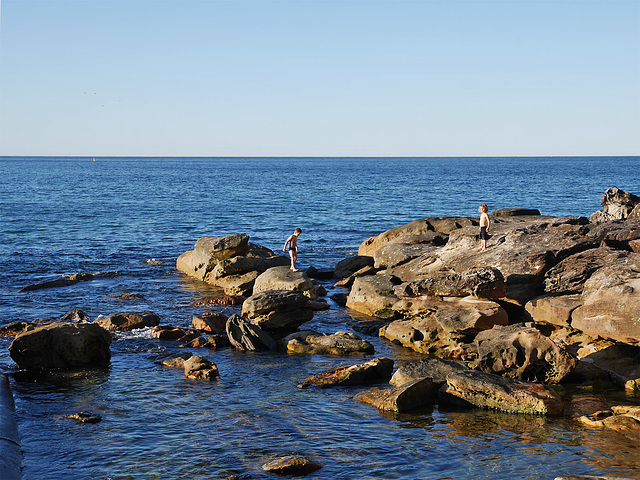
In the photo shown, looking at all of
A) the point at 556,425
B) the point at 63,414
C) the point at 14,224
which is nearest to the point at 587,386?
the point at 556,425

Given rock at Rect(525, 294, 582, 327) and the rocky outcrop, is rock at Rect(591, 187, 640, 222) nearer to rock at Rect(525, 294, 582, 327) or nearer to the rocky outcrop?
rock at Rect(525, 294, 582, 327)

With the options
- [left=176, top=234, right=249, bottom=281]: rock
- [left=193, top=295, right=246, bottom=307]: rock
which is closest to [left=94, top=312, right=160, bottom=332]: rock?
[left=193, top=295, right=246, bottom=307]: rock

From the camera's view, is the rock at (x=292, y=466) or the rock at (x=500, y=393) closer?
the rock at (x=292, y=466)

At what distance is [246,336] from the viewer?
22.4m

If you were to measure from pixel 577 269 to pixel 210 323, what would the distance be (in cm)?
1346

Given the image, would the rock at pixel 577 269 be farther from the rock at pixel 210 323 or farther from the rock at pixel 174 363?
the rock at pixel 174 363

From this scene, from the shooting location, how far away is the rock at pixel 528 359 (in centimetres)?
1812

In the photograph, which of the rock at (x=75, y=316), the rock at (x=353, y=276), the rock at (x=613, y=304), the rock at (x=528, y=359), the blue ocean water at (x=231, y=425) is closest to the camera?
the blue ocean water at (x=231, y=425)

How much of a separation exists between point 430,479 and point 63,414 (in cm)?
926

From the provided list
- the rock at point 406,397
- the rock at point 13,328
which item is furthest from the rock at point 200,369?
the rock at point 13,328

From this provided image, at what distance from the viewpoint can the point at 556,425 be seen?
1545cm

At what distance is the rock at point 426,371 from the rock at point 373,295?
735 centimetres

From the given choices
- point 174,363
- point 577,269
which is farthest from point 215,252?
point 577,269

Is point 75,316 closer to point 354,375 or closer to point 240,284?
point 240,284
